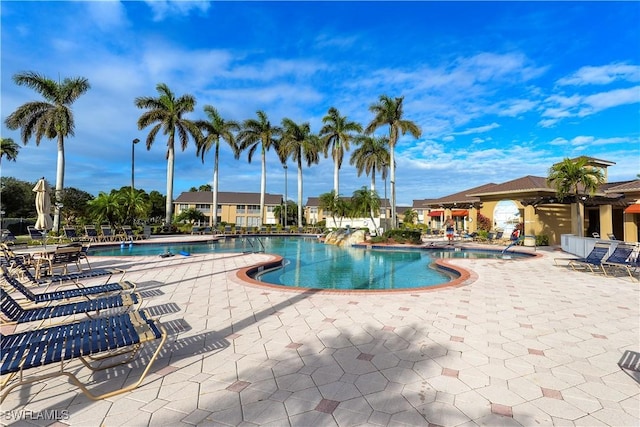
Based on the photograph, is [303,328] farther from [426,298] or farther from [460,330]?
[426,298]

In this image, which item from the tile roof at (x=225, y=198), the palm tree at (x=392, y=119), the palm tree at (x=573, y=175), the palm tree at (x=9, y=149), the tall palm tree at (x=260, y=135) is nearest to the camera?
the palm tree at (x=573, y=175)

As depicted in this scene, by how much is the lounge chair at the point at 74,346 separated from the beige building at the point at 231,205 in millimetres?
56192

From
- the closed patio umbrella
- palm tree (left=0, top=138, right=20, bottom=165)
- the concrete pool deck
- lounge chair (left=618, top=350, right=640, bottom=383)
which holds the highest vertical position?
palm tree (left=0, top=138, right=20, bottom=165)

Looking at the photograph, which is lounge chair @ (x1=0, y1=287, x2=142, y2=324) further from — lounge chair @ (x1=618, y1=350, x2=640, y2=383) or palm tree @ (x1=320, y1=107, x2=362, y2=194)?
palm tree @ (x1=320, y1=107, x2=362, y2=194)

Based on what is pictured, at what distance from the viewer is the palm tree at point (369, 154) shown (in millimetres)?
35000

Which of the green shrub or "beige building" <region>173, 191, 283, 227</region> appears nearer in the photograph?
the green shrub

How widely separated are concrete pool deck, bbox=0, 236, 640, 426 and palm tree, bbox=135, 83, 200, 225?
26588mm

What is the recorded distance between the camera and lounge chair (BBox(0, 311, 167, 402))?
2.71 meters

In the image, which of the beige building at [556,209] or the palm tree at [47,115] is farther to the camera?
the palm tree at [47,115]

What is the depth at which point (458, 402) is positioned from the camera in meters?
2.86

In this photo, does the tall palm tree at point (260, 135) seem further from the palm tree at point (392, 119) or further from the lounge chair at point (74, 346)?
the lounge chair at point (74, 346)

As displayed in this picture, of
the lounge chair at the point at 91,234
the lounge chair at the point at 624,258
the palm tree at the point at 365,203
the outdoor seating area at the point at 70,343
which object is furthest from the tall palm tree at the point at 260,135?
the outdoor seating area at the point at 70,343

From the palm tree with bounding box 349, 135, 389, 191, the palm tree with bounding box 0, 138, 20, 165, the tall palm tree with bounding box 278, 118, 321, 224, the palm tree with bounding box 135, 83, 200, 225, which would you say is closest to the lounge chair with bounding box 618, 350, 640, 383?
the palm tree with bounding box 349, 135, 389, 191

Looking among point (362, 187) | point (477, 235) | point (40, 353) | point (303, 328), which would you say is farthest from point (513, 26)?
point (362, 187)
